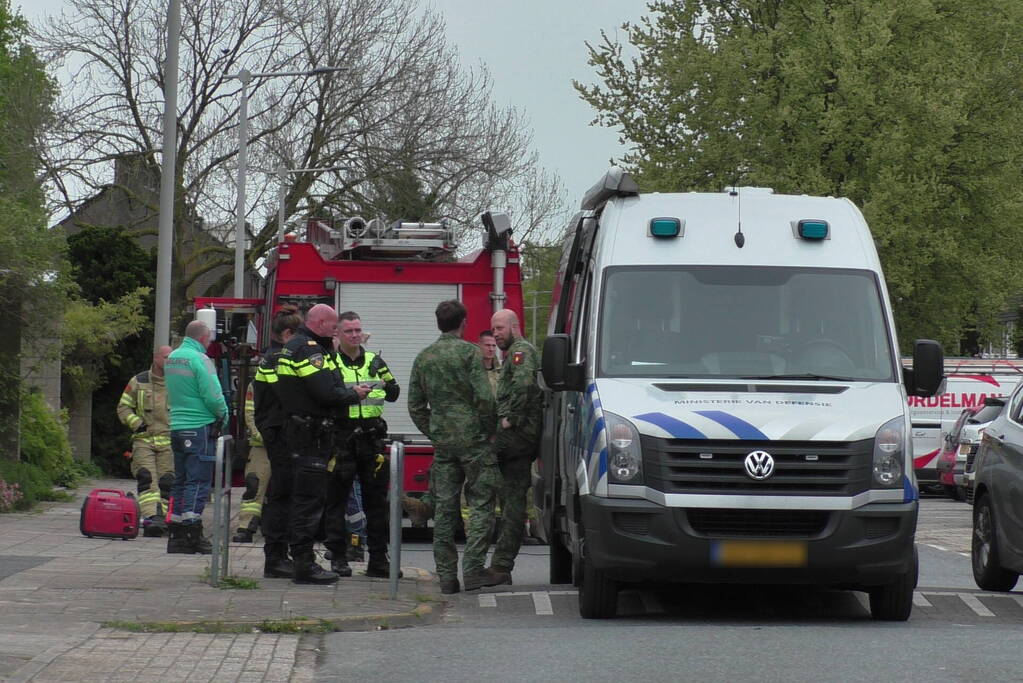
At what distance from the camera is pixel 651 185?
3597 centimetres

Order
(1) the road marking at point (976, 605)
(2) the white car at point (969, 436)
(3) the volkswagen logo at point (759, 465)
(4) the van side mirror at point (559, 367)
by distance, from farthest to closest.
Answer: (2) the white car at point (969, 436), (1) the road marking at point (976, 605), (4) the van side mirror at point (559, 367), (3) the volkswagen logo at point (759, 465)

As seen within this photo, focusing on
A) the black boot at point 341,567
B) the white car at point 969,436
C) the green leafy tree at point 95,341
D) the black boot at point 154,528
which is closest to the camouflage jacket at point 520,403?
the black boot at point 341,567

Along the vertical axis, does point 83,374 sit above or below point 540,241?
below

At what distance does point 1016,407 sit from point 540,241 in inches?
1490

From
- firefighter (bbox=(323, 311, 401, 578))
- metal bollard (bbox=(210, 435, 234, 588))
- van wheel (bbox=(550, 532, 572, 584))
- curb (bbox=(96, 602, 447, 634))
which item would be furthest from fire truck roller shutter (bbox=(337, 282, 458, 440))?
curb (bbox=(96, 602, 447, 634))

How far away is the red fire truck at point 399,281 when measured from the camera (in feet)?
54.4

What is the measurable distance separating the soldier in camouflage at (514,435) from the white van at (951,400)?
18.7 meters

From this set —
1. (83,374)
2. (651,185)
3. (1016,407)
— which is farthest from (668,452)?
(651,185)

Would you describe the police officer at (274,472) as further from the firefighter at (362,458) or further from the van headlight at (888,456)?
the van headlight at (888,456)

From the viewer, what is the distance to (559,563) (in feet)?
40.2

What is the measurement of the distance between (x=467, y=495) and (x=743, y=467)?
2.49 meters

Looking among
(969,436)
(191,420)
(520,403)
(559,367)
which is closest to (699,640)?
(559,367)

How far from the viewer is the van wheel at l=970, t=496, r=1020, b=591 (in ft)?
38.7

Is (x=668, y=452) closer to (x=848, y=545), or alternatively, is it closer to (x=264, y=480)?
(x=848, y=545)
